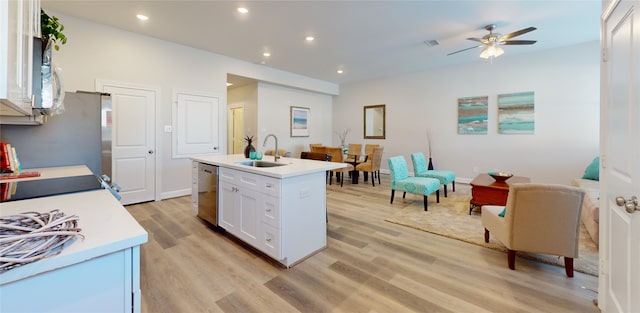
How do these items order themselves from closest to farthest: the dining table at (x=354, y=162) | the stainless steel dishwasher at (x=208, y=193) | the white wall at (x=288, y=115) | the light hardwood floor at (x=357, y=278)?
the light hardwood floor at (x=357, y=278) < the stainless steel dishwasher at (x=208, y=193) < the dining table at (x=354, y=162) < the white wall at (x=288, y=115)

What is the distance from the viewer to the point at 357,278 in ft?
6.96

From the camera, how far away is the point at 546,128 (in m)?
5.15

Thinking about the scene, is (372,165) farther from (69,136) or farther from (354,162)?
(69,136)

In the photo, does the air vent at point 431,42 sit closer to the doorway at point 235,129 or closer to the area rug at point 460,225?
the area rug at point 460,225

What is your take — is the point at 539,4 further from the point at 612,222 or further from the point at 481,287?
the point at 481,287

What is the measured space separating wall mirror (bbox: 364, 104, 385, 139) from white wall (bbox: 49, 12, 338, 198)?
3.60 meters

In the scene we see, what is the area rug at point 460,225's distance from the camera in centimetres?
239

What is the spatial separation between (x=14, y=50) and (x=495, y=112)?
687cm

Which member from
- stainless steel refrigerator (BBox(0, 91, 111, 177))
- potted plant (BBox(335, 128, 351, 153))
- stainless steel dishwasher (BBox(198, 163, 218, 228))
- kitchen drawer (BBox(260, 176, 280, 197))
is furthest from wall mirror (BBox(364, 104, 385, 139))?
stainless steel refrigerator (BBox(0, 91, 111, 177))

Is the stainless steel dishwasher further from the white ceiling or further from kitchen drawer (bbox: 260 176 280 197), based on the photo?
the white ceiling

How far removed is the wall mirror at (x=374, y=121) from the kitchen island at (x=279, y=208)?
5307 millimetres

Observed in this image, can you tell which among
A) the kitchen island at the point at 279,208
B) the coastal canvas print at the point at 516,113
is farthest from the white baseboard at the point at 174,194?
the coastal canvas print at the point at 516,113

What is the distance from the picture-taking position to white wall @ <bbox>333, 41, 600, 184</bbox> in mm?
4816

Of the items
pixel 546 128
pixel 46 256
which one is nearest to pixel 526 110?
pixel 546 128
